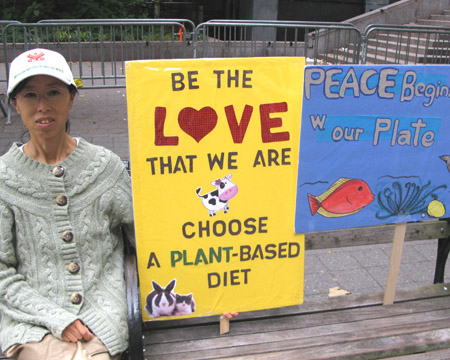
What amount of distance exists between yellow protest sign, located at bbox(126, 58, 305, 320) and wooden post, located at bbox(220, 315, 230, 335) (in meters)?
0.04

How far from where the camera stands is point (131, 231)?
2.24 meters

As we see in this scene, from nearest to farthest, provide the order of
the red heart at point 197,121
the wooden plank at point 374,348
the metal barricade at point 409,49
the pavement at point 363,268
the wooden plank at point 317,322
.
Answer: the red heart at point 197,121 < the wooden plank at point 374,348 < the wooden plank at point 317,322 < the pavement at point 363,268 < the metal barricade at point 409,49

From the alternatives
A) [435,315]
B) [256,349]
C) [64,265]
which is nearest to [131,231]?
[64,265]

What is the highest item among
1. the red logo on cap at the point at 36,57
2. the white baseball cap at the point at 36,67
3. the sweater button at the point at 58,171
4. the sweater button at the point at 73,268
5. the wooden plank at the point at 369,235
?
the red logo on cap at the point at 36,57

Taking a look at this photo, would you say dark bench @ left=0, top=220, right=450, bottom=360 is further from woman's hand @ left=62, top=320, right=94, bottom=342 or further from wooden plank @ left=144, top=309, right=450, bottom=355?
woman's hand @ left=62, top=320, right=94, bottom=342

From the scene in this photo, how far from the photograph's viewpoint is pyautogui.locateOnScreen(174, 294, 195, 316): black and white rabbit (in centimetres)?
225

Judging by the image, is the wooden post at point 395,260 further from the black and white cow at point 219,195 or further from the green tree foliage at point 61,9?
the green tree foliage at point 61,9

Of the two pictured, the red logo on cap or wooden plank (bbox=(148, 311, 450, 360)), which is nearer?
the red logo on cap

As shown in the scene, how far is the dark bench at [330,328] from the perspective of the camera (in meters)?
2.23

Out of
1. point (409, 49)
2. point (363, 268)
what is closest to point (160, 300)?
point (363, 268)

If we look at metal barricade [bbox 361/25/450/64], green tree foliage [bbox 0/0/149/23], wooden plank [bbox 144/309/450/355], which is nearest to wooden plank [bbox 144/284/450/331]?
wooden plank [bbox 144/309/450/355]

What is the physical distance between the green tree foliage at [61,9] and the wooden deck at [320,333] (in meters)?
13.1

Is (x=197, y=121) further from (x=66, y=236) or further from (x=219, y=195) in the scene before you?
(x=66, y=236)

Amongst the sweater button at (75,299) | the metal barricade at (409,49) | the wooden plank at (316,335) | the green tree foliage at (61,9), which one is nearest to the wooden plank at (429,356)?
the wooden plank at (316,335)
